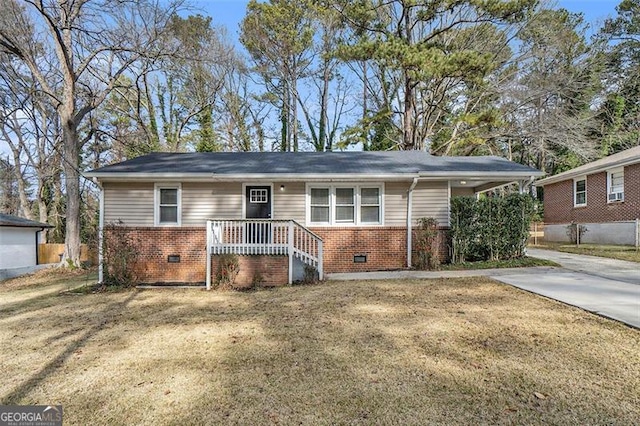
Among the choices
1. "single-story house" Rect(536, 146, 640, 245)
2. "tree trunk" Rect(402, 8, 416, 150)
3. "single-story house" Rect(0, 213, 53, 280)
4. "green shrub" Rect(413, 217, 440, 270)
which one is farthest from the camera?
"tree trunk" Rect(402, 8, 416, 150)

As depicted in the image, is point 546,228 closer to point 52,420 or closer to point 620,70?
point 620,70

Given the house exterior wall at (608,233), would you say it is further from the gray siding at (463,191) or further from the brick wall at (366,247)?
the brick wall at (366,247)

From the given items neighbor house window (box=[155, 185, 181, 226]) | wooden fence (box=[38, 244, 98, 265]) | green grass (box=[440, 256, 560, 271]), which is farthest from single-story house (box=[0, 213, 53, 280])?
green grass (box=[440, 256, 560, 271])

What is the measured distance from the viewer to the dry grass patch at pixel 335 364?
110 inches

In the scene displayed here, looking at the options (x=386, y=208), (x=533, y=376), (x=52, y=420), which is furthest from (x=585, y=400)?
(x=386, y=208)

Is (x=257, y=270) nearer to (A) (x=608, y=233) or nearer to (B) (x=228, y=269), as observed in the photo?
(B) (x=228, y=269)

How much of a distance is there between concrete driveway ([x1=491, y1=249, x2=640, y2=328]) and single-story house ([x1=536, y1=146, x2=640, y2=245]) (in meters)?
4.86

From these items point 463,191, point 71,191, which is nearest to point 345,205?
point 463,191

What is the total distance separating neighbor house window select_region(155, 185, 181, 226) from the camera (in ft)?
32.4

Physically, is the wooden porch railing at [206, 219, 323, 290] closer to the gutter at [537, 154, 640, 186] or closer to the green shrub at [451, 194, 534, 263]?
the green shrub at [451, 194, 534, 263]

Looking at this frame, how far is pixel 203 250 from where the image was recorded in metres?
9.77

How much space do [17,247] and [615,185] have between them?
24392 mm

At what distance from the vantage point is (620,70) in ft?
72.9

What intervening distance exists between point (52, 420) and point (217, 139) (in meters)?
22.7
